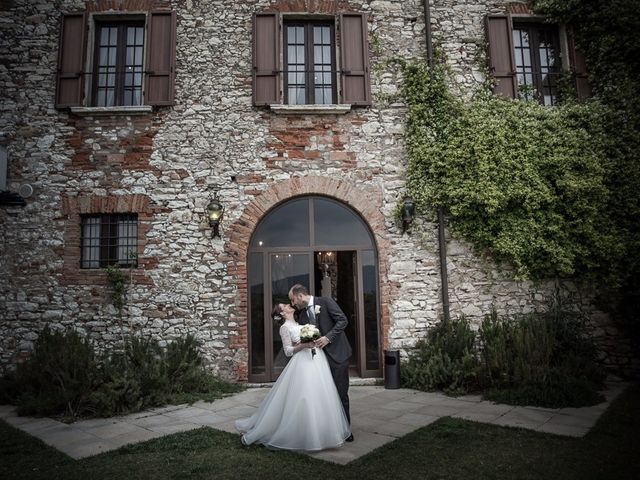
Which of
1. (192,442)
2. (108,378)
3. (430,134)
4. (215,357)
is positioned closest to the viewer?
(192,442)

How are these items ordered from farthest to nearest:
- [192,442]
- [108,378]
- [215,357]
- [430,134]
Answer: [430,134] → [215,357] → [108,378] → [192,442]

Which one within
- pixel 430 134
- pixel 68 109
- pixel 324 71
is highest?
pixel 324 71

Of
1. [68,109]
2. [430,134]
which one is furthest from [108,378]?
[430,134]

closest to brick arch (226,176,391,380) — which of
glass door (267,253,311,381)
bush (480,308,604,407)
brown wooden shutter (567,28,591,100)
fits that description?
glass door (267,253,311,381)

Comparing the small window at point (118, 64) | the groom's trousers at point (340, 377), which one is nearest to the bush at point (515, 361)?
the groom's trousers at point (340, 377)

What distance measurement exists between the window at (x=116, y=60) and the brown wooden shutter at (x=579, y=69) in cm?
786

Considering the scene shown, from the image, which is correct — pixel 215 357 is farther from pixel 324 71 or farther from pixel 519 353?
pixel 324 71

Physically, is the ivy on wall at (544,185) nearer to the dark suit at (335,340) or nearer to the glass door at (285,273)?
the glass door at (285,273)

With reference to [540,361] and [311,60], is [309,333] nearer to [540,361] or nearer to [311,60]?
[540,361]

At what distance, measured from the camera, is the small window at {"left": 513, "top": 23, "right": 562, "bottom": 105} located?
325 inches

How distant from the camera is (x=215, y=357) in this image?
7195 millimetres

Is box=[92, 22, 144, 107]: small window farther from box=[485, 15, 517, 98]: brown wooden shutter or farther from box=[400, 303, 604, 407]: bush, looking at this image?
box=[400, 303, 604, 407]: bush

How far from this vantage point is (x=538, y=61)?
8.38 metres

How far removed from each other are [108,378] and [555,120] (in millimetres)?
8741
